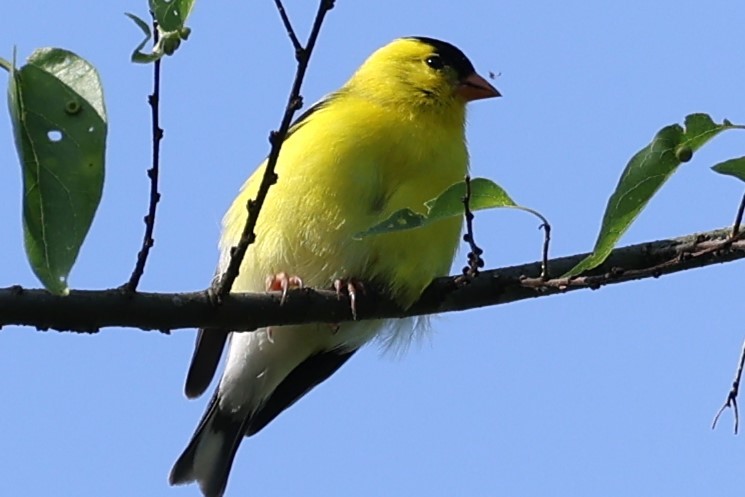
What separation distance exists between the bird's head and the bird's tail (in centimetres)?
136

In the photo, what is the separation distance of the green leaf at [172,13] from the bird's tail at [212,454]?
9.15 ft

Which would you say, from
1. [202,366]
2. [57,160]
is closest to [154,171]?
[57,160]

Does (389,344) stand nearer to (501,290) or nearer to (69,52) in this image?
(501,290)

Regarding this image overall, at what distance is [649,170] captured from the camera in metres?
2.28

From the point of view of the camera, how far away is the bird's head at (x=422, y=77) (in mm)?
4586

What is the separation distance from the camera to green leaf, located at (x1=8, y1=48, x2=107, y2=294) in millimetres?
1870

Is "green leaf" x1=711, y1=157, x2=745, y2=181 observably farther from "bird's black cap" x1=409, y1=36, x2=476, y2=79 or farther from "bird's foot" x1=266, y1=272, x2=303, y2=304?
"bird's black cap" x1=409, y1=36, x2=476, y2=79

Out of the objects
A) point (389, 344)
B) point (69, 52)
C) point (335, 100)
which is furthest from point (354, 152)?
point (69, 52)

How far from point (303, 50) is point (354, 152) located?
5.71ft

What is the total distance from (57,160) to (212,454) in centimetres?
303

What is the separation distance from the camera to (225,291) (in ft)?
9.49

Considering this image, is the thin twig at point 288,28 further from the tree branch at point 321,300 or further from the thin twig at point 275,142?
the tree branch at point 321,300

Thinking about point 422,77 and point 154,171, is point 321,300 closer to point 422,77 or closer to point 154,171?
point 154,171

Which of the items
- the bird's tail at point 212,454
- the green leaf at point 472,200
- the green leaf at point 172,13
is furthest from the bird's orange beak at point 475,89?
the green leaf at point 172,13
